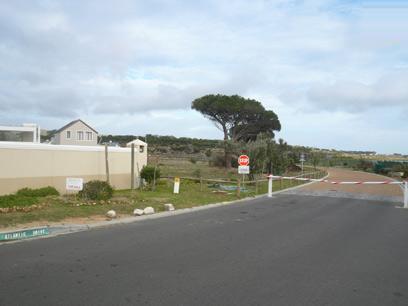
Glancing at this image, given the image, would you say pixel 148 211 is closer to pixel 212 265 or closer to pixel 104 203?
pixel 104 203

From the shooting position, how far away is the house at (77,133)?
51053mm

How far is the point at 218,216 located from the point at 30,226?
5.93 meters

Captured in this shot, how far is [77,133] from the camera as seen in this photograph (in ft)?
176

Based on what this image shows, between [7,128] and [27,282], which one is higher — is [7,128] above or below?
above

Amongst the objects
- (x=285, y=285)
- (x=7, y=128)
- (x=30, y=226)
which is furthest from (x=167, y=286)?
(x=7, y=128)

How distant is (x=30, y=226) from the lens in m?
10.4

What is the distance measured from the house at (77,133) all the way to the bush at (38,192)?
34315 mm

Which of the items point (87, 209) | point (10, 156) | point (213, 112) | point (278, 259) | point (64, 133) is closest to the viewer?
point (278, 259)

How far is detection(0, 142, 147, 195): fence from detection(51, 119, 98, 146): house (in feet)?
101

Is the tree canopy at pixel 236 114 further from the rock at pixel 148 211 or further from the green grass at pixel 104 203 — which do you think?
the rock at pixel 148 211

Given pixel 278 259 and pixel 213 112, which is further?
pixel 213 112

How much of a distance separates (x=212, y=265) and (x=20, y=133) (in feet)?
91.2

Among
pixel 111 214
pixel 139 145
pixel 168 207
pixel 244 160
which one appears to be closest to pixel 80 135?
pixel 139 145

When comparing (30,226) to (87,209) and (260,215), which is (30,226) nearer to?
(87,209)
